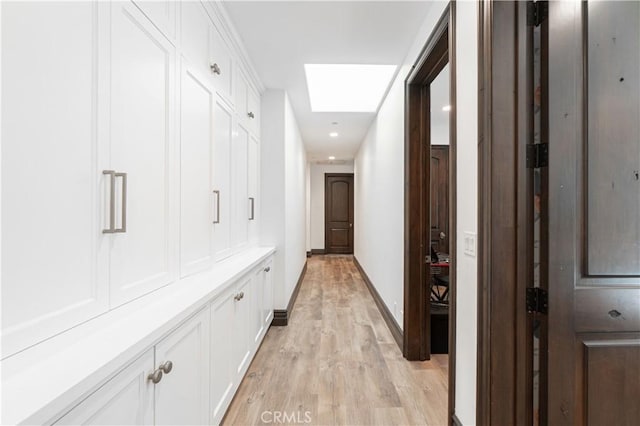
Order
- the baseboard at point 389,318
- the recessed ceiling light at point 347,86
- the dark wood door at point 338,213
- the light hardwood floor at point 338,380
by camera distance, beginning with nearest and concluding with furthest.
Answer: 1. the light hardwood floor at point 338,380
2. the baseboard at point 389,318
3. the recessed ceiling light at point 347,86
4. the dark wood door at point 338,213

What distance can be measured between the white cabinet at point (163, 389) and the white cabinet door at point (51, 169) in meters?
0.22

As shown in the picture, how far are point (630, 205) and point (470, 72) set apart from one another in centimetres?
86

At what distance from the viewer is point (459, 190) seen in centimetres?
160

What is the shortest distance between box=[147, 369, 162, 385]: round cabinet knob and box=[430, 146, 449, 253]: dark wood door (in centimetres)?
470

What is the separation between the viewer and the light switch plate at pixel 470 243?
1.42 m

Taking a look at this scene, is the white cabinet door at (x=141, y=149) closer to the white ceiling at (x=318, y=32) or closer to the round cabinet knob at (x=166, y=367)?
the round cabinet knob at (x=166, y=367)

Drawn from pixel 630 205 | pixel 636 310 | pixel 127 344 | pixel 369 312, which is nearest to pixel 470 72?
pixel 630 205

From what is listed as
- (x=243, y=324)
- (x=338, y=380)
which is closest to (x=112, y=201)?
(x=243, y=324)

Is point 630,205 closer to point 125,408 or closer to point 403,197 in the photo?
point 403,197

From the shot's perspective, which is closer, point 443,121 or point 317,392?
point 317,392

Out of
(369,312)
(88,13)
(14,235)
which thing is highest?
(88,13)

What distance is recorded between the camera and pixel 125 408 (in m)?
0.87

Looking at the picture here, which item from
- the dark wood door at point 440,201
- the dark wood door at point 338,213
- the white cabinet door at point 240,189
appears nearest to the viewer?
the white cabinet door at point 240,189

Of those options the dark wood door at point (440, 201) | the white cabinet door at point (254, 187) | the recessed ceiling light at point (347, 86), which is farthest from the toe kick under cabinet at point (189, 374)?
the dark wood door at point (440, 201)
